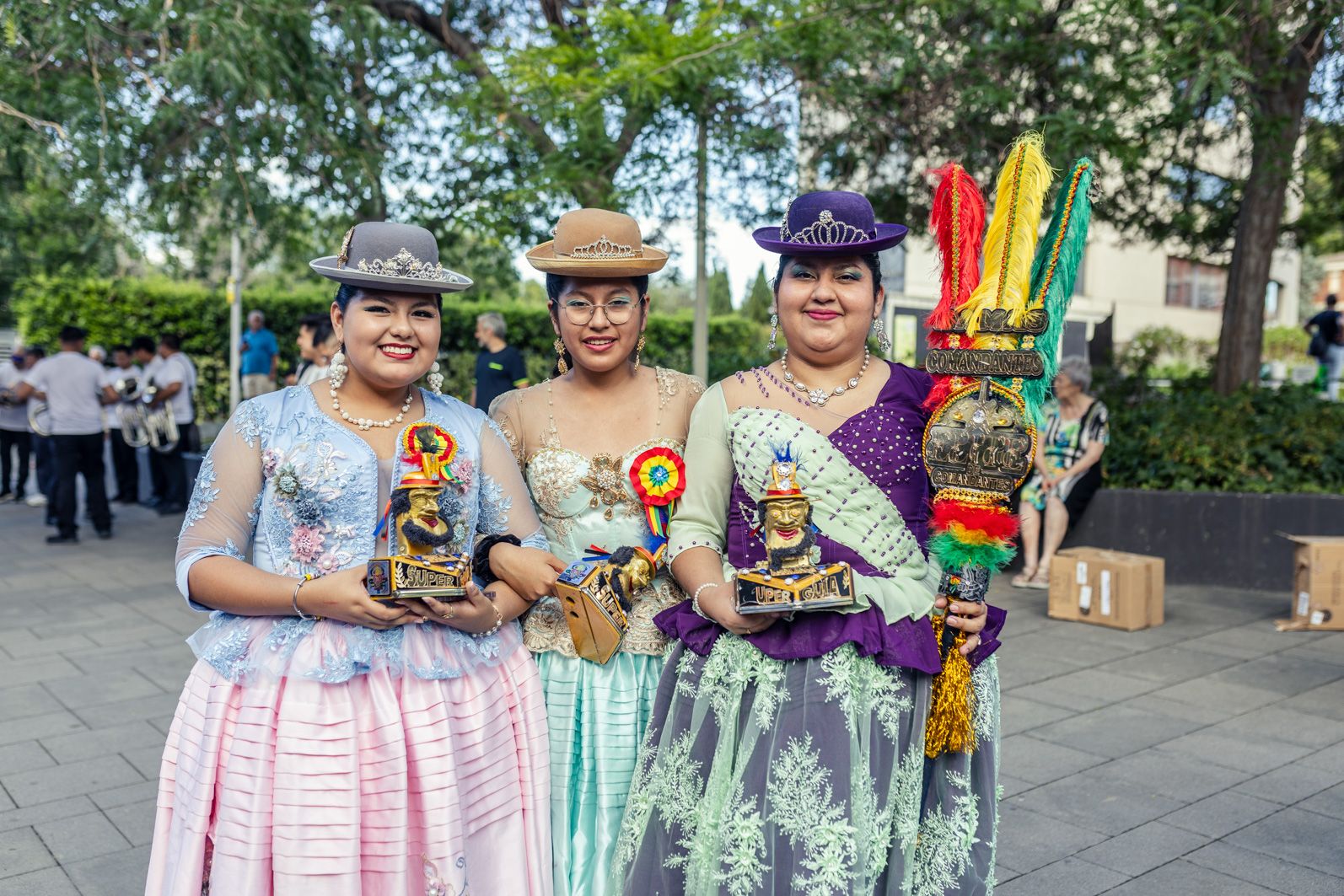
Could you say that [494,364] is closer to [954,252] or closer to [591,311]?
[591,311]

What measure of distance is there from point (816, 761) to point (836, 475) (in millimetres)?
651

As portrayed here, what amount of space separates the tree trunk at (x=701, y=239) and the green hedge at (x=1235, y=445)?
347 centimetres

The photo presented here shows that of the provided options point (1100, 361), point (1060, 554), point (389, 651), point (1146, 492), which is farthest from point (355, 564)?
point (1100, 361)

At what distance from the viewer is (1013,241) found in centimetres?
254

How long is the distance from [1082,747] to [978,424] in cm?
305

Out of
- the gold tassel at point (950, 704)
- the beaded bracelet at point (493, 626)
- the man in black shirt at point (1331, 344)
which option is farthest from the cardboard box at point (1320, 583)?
the man in black shirt at point (1331, 344)

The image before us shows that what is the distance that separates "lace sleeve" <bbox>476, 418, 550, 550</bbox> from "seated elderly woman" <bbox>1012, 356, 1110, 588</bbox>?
613 cm

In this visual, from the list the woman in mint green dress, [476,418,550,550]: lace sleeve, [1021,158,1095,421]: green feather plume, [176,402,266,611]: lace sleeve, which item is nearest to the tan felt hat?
the woman in mint green dress

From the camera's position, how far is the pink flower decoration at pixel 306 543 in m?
2.53

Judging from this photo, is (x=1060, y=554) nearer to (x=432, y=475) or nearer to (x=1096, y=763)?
(x=1096, y=763)

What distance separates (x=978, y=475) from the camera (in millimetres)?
2469

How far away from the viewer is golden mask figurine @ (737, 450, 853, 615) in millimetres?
2314

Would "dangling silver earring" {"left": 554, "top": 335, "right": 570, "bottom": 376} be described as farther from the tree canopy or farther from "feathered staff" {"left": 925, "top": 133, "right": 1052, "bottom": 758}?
the tree canopy

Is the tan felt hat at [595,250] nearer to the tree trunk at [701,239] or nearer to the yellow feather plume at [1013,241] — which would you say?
the yellow feather plume at [1013,241]
